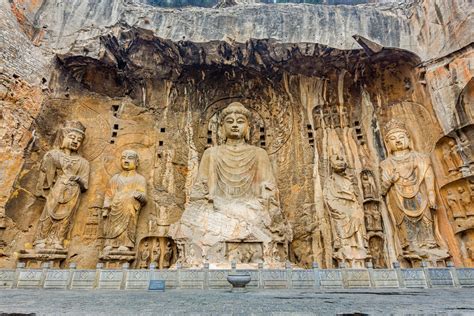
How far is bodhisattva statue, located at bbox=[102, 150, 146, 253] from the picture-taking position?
6359 millimetres

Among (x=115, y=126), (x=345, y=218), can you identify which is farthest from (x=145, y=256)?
(x=345, y=218)

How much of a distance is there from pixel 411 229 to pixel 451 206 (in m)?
0.91

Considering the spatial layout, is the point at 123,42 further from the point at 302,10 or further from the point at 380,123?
the point at 380,123

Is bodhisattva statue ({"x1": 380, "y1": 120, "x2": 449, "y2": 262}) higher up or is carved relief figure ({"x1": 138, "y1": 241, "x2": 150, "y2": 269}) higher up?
bodhisattva statue ({"x1": 380, "y1": 120, "x2": 449, "y2": 262})

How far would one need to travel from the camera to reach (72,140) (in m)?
6.97

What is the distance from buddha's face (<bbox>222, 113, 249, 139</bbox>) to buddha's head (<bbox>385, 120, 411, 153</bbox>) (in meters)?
3.13

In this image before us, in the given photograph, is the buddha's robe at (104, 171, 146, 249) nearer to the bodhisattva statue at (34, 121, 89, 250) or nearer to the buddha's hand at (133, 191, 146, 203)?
the buddha's hand at (133, 191, 146, 203)

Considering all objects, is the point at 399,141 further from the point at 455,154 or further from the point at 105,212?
the point at 105,212

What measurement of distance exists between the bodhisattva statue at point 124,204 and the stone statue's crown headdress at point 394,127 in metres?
5.45

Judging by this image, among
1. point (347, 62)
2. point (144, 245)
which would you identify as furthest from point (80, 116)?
point (347, 62)

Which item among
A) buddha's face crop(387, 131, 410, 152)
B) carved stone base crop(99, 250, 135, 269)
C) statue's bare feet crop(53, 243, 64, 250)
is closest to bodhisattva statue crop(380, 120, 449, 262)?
buddha's face crop(387, 131, 410, 152)

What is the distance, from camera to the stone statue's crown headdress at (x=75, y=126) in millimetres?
7059

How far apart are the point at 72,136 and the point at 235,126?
3.59 metres

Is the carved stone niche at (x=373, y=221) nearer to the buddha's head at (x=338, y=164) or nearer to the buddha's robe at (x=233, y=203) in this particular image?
the buddha's head at (x=338, y=164)
